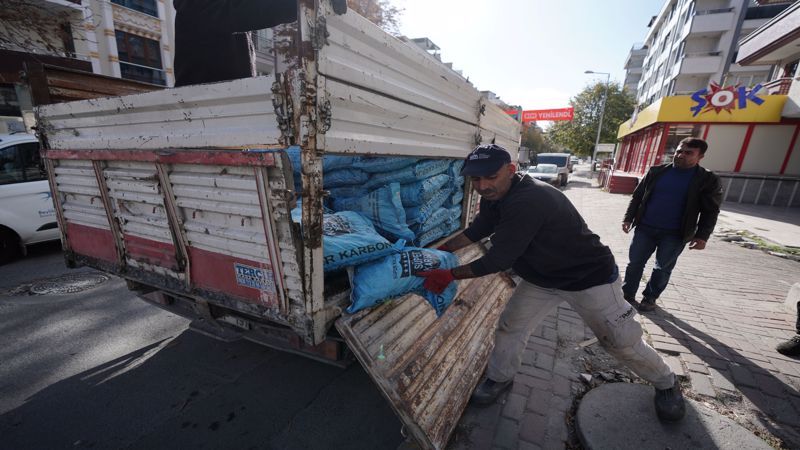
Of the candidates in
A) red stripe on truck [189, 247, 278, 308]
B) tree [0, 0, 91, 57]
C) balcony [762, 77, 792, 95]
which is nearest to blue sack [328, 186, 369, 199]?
red stripe on truck [189, 247, 278, 308]

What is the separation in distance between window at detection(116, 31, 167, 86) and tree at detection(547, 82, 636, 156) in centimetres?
Answer: 3052

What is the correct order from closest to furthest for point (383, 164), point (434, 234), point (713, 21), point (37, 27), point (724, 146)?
point (383, 164) < point (434, 234) < point (37, 27) < point (724, 146) < point (713, 21)

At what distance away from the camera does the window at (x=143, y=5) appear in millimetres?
13676

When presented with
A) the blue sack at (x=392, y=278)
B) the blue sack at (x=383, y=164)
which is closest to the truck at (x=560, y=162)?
the blue sack at (x=383, y=164)

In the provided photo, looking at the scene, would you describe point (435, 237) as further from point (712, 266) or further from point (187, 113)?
point (712, 266)

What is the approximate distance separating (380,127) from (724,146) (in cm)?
1929

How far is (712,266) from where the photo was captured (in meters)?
5.61

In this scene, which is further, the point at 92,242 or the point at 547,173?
the point at 547,173

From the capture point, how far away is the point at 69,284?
13.6ft

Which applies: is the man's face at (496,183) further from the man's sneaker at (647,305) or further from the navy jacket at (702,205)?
the man's sneaker at (647,305)

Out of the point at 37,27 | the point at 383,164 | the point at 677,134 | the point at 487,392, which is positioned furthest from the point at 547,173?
the point at 37,27

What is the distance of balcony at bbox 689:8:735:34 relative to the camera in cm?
2310

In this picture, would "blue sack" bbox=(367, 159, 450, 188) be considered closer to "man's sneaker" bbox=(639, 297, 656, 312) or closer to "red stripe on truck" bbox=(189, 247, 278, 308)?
"red stripe on truck" bbox=(189, 247, 278, 308)

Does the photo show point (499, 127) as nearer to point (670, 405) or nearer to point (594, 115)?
point (670, 405)
